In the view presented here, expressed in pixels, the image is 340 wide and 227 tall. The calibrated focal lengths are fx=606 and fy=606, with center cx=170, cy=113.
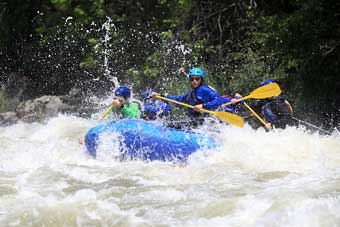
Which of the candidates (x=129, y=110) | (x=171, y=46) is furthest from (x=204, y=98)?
(x=171, y=46)

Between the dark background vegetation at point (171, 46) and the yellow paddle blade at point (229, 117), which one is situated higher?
the dark background vegetation at point (171, 46)

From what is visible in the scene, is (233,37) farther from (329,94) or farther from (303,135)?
(303,135)

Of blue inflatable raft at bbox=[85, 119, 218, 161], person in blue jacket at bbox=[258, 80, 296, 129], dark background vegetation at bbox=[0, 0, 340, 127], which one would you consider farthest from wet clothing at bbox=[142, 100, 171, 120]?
dark background vegetation at bbox=[0, 0, 340, 127]

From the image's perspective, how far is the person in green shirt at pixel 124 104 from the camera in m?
7.77

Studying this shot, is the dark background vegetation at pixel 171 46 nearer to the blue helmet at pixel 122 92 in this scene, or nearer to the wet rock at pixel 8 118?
the wet rock at pixel 8 118

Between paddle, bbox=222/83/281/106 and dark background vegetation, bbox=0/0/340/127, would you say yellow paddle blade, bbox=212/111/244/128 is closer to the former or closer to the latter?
paddle, bbox=222/83/281/106

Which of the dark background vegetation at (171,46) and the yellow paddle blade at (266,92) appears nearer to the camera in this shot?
the yellow paddle blade at (266,92)

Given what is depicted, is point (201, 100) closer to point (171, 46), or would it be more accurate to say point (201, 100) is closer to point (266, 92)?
point (266, 92)

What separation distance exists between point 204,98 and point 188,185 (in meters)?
2.26

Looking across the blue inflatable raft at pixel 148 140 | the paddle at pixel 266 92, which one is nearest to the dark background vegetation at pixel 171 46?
the paddle at pixel 266 92

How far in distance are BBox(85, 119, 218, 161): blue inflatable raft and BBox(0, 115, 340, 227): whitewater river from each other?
139 mm

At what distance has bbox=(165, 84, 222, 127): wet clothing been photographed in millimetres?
7762

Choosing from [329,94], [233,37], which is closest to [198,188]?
[329,94]

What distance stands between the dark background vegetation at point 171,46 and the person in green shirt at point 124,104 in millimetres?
3618
